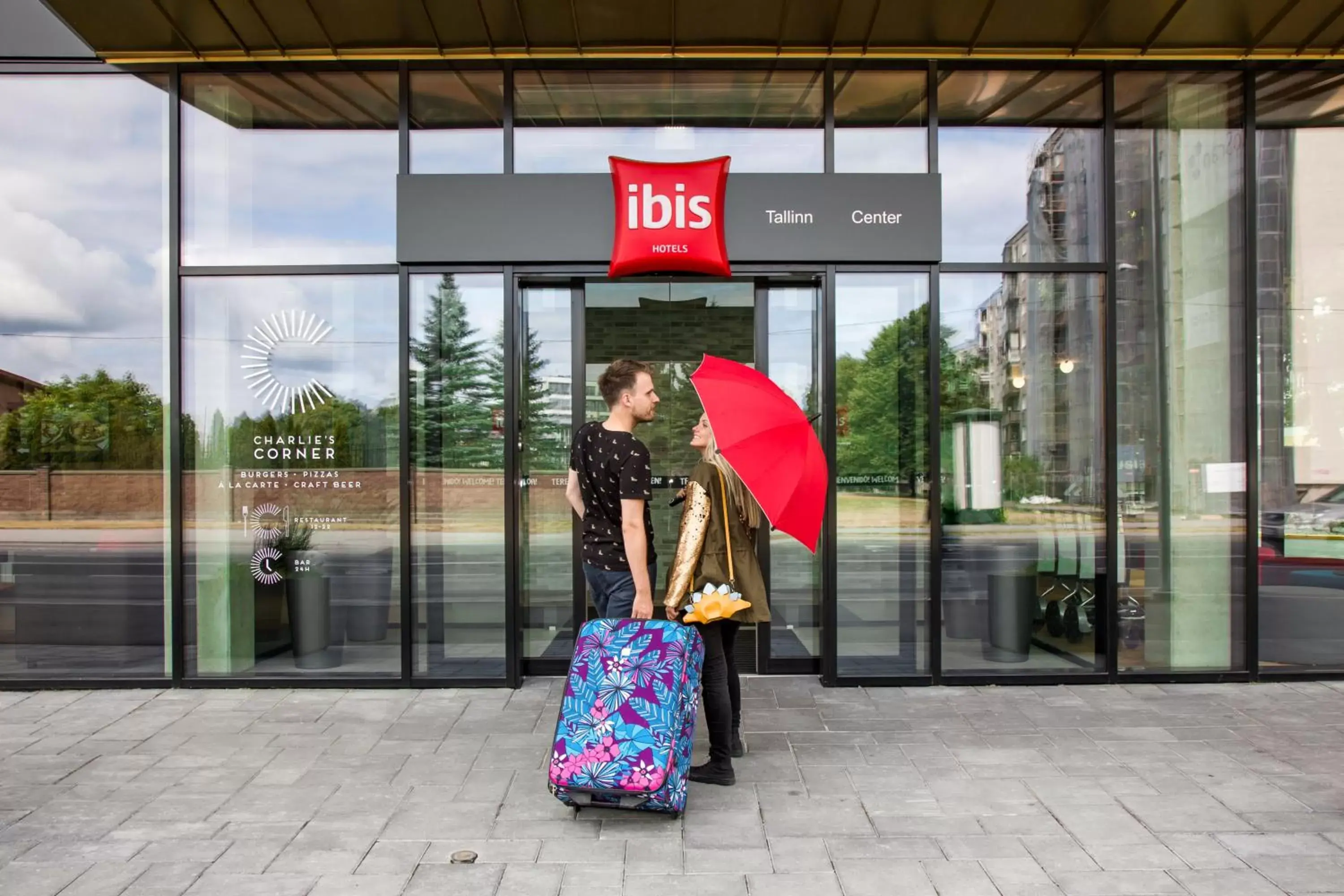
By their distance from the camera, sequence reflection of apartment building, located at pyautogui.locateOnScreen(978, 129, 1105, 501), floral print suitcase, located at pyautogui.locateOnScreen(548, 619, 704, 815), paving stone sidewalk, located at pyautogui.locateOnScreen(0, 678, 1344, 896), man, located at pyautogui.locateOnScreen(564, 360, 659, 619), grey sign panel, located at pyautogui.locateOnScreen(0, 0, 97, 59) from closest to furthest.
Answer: paving stone sidewalk, located at pyautogui.locateOnScreen(0, 678, 1344, 896) < floral print suitcase, located at pyautogui.locateOnScreen(548, 619, 704, 815) < man, located at pyautogui.locateOnScreen(564, 360, 659, 619) < grey sign panel, located at pyautogui.locateOnScreen(0, 0, 97, 59) < reflection of apartment building, located at pyautogui.locateOnScreen(978, 129, 1105, 501)

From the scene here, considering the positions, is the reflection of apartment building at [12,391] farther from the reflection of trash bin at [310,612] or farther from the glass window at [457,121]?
the glass window at [457,121]

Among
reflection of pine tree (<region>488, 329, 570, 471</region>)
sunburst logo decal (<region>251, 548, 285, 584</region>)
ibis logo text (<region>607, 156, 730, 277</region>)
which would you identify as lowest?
sunburst logo decal (<region>251, 548, 285, 584</region>)

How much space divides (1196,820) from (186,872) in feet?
13.3

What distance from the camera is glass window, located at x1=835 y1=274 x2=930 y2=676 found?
20.3 feet

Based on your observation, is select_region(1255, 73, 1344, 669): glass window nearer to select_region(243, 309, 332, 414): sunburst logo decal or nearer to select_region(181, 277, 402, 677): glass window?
select_region(181, 277, 402, 677): glass window

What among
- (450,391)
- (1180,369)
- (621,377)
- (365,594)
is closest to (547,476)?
(450,391)

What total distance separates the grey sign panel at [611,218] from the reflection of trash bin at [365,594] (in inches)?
82.0

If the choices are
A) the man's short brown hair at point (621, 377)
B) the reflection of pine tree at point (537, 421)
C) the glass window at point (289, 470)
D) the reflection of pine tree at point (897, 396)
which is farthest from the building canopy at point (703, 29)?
the man's short brown hair at point (621, 377)

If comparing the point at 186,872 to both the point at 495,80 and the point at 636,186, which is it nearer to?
the point at 636,186

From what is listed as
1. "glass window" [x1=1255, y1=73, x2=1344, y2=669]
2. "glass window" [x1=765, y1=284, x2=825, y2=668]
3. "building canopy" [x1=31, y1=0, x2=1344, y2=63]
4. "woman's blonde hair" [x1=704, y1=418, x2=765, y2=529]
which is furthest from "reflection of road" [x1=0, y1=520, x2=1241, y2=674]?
"building canopy" [x1=31, y1=0, x2=1344, y2=63]

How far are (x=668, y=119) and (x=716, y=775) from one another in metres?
4.36

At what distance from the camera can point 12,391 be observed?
244 inches

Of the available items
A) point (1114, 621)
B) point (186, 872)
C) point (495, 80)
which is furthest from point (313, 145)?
point (1114, 621)

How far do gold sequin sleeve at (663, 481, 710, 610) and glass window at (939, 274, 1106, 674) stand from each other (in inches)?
105
